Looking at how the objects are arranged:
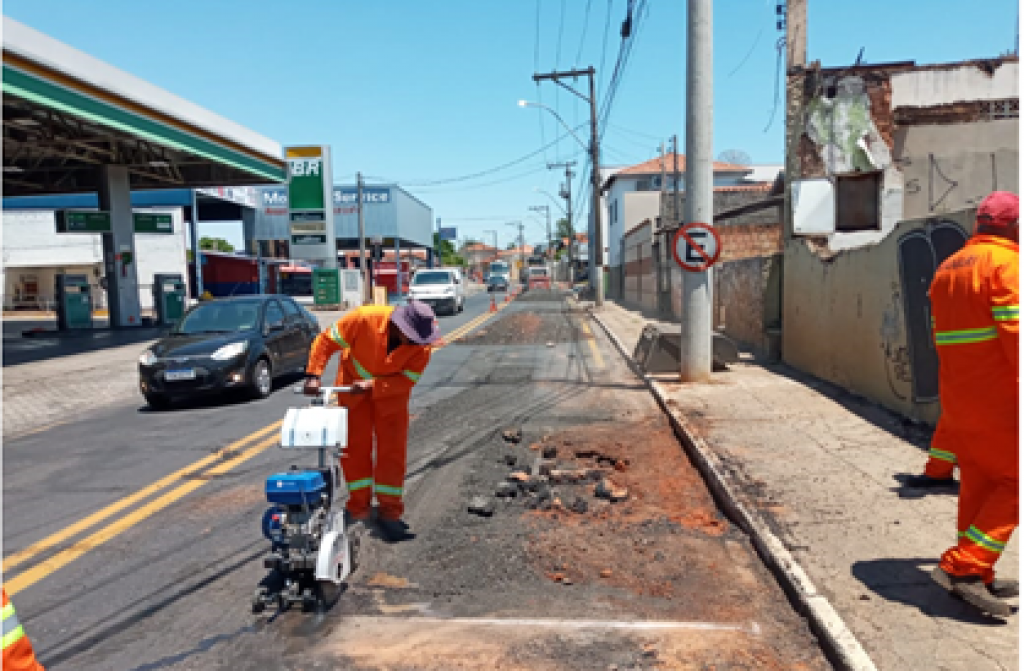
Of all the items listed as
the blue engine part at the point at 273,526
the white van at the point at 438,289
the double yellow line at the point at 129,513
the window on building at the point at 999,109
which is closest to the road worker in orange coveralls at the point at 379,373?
the blue engine part at the point at 273,526

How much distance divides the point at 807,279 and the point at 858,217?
105 inches

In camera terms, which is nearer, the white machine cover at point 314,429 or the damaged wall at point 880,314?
the white machine cover at point 314,429

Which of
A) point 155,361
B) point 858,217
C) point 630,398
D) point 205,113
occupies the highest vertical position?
point 205,113

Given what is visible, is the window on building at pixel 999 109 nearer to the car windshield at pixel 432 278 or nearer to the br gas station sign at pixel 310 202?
Answer: the car windshield at pixel 432 278

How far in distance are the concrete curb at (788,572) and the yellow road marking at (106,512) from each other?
469 cm

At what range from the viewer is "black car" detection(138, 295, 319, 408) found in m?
10.0

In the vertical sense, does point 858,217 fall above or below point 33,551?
above

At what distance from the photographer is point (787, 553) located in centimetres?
436

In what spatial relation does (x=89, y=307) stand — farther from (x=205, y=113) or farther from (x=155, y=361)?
(x=155, y=361)

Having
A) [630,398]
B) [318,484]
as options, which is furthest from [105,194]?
[318,484]

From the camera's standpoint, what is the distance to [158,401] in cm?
1043

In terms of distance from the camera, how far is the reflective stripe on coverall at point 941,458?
522cm

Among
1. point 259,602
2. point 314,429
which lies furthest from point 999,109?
point 259,602

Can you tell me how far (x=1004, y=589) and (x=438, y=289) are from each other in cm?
2715
